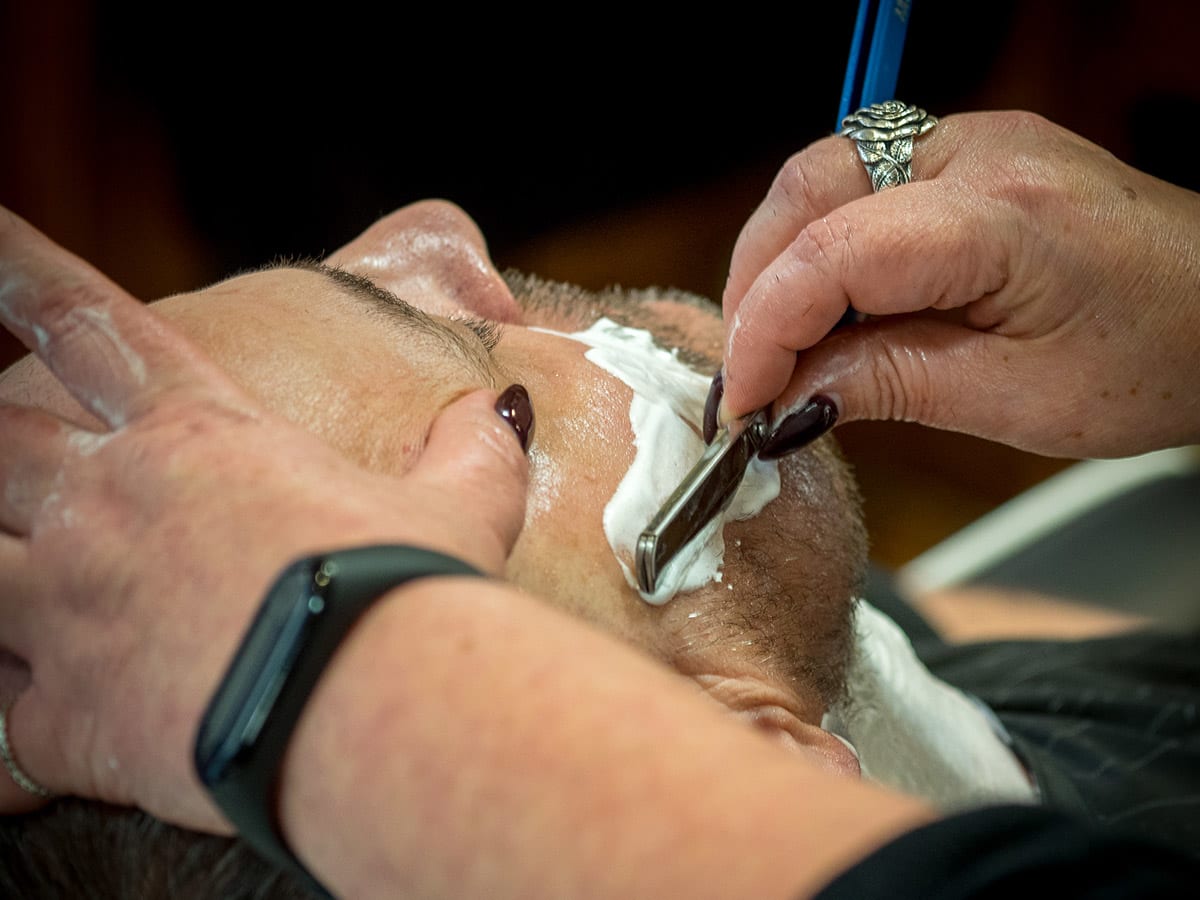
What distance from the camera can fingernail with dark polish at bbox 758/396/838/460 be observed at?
3.01 feet

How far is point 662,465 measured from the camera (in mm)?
879

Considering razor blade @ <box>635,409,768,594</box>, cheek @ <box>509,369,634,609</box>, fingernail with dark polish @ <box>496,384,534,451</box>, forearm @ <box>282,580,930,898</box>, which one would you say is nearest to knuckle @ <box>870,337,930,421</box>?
razor blade @ <box>635,409,768,594</box>

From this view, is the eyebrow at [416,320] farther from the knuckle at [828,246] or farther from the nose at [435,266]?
the knuckle at [828,246]

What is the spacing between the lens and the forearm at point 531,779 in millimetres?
432

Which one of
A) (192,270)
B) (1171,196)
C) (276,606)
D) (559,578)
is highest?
(1171,196)

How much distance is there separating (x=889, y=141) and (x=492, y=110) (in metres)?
1.33

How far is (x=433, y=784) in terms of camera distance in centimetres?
47

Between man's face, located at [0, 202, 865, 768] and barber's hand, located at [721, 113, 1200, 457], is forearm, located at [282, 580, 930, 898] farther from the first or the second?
barber's hand, located at [721, 113, 1200, 457]

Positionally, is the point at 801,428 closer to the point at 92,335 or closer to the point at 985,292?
the point at 985,292

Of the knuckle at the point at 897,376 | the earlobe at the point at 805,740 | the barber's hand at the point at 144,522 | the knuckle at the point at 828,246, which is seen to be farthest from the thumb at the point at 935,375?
the barber's hand at the point at 144,522

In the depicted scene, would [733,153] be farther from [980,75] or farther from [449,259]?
[449,259]

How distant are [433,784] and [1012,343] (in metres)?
0.66

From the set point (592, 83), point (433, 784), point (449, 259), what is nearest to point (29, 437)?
point (433, 784)

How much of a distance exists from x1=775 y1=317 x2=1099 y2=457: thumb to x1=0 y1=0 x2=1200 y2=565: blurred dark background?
1330 mm
